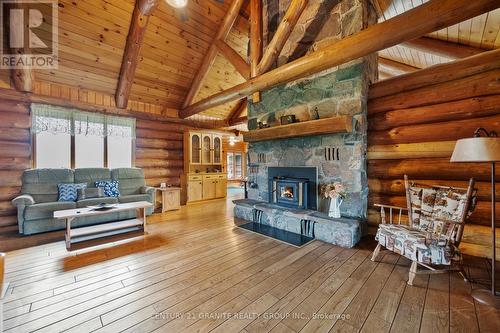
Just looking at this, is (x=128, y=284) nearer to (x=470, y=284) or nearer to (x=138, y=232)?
(x=138, y=232)

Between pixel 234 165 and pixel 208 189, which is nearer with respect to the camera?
pixel 208 189

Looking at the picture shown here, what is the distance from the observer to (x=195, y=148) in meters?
6.93

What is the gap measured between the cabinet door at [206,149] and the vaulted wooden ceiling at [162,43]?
4.89 feet

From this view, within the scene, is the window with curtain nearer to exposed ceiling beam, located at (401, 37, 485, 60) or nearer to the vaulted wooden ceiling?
the vaulted wooden ceiling

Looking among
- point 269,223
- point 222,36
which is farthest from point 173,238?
point 222,36

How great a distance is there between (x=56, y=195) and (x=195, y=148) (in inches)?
143

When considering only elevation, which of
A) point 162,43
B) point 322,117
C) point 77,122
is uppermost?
point 162,43

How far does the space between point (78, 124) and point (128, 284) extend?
4495mm

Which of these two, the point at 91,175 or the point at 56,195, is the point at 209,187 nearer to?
the point at 91,175

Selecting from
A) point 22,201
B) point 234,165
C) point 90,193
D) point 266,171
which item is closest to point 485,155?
point 266,171

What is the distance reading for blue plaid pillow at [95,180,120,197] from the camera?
4776 mm

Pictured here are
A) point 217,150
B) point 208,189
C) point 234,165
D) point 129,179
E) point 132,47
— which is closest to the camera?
point 132,47

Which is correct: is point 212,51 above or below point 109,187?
above

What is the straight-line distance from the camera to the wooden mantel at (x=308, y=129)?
10.3 feet
